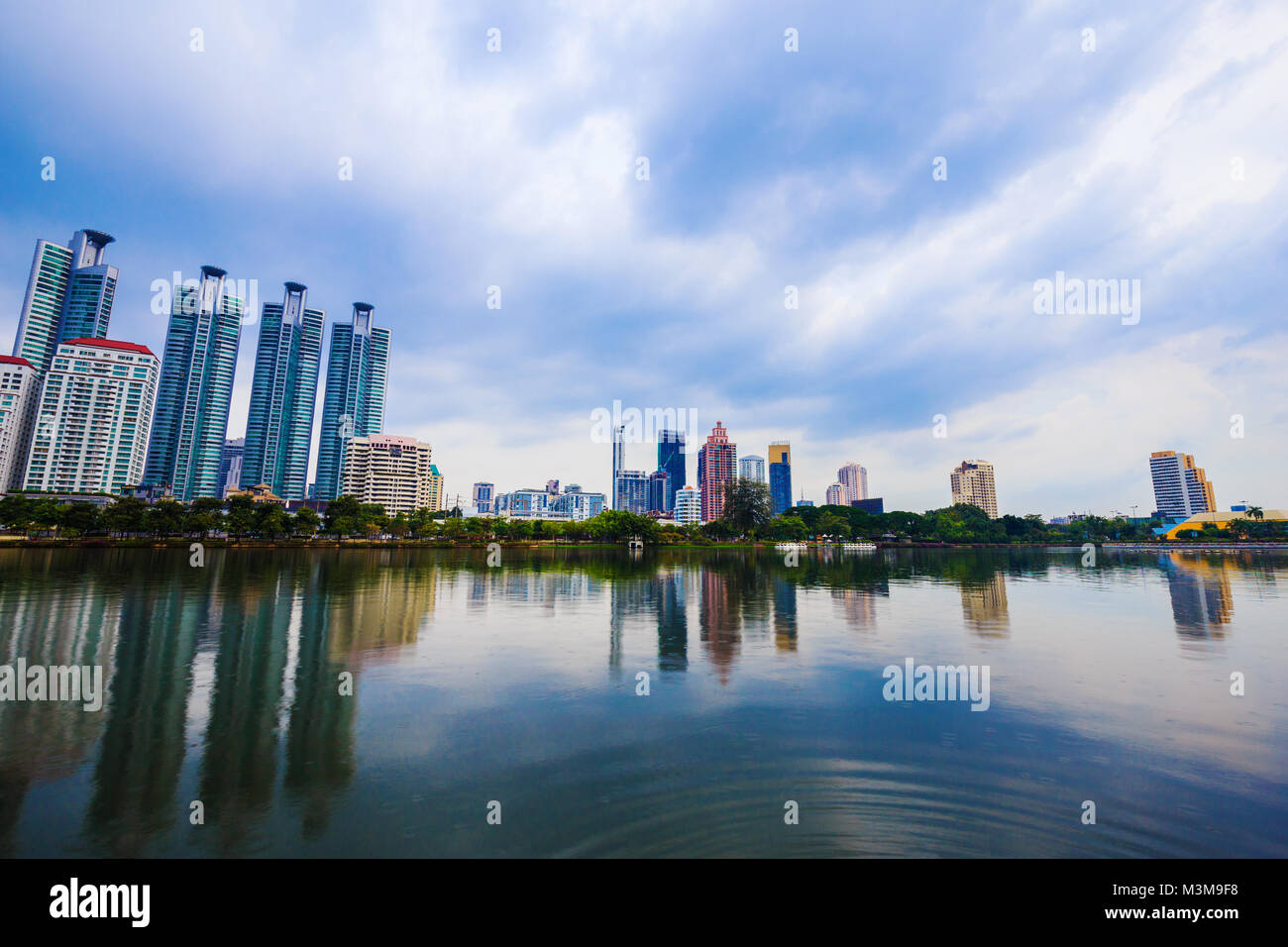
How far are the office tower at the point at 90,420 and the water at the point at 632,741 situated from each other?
191 meters

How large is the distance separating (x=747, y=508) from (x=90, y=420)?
201m

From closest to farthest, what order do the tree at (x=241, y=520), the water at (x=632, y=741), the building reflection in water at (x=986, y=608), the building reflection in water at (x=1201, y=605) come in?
the water at (x=632, y=741) → the building reflection in water at (x=986, y=608) → the building reflection in water at (x=1201, y=605) → the tree at (x=241, y=520)

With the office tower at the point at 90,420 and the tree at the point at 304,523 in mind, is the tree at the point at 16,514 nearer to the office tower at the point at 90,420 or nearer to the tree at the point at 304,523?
the tree at the point at 304,523

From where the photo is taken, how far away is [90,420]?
521 ft

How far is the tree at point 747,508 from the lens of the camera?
16762 cm

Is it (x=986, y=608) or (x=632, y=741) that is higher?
(x=986, y=608)

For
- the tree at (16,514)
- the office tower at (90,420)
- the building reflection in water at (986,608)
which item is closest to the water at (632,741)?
the building reflection in water at (986,608)

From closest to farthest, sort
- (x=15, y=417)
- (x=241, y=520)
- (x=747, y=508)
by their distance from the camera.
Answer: (x=241, y=520)
(x=15, y=417)
(x=747, y=508)

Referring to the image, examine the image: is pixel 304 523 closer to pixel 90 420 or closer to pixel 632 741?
pixel 90 420

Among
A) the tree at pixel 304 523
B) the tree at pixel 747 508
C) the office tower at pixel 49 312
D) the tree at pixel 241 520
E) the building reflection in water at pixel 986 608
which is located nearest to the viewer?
the building reflection in water at pixel 986 608

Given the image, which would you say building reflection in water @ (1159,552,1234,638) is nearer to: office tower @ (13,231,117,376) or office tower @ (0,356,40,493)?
office tower @ (0,356,40,493)

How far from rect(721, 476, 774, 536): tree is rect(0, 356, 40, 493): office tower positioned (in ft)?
705

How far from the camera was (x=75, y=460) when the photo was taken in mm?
157125

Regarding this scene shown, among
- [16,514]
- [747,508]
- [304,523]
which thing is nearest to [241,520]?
[304,523]
